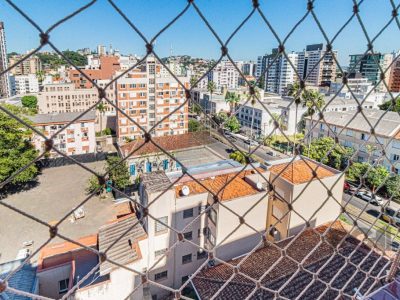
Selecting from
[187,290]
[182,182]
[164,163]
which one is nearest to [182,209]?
[182,182]

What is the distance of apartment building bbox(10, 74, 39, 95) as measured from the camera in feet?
67.3

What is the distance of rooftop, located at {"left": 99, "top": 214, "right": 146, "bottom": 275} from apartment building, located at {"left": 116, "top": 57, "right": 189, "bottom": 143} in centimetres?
606

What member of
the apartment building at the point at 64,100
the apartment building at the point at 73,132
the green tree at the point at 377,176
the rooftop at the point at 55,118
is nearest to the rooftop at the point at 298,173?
the green tree at the point at 377,176

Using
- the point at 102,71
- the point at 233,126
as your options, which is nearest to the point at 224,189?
the point at 233,126

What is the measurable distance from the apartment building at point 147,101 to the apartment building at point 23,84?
45.0 feet

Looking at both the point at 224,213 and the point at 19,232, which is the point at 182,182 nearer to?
the point at 224,213

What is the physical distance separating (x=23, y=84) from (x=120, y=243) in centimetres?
2125

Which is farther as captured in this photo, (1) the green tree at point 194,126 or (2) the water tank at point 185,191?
(1) the green tree at point 194,126

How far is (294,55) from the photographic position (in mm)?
25125

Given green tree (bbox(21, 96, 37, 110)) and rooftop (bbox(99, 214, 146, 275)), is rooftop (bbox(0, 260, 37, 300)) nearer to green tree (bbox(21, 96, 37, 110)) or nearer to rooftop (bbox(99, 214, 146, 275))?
rooftop (bbox(99, 214, 146, 275))

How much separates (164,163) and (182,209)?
512 cm

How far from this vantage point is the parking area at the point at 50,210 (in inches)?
221

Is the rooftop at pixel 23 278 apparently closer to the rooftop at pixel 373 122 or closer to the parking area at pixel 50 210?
the parking area at pixel 50 210

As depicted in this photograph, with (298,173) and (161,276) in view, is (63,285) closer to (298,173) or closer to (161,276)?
(161,276)
